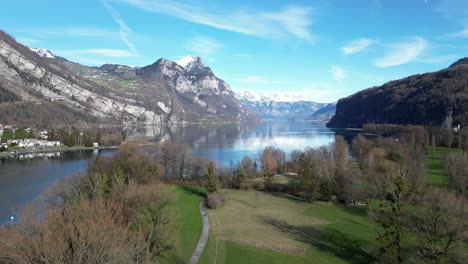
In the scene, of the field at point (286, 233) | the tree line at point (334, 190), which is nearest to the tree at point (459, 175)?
the tree line at point (334, 190)

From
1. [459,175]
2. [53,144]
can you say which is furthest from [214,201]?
[53,144]

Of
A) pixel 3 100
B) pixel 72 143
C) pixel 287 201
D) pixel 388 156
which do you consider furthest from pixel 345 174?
pixel 3 100

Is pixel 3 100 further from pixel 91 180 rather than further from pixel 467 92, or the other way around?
pixel 467 92

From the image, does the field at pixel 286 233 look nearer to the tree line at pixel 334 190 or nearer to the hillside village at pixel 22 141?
the tree line at pixel 334 190

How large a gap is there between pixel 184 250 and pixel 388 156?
4909 centimetres

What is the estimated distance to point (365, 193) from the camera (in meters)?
43.2

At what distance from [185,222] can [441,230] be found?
20.9 m

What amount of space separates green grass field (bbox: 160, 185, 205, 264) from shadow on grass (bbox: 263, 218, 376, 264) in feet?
24.5

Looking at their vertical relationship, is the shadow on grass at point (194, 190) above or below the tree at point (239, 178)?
below

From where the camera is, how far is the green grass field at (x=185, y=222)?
2602 cm

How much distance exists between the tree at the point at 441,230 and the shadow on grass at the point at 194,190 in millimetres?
28595

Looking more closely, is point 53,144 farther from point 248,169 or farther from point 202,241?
point 202,241


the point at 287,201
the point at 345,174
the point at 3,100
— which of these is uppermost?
the point at 3,100

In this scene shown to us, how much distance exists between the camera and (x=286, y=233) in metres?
31.6
